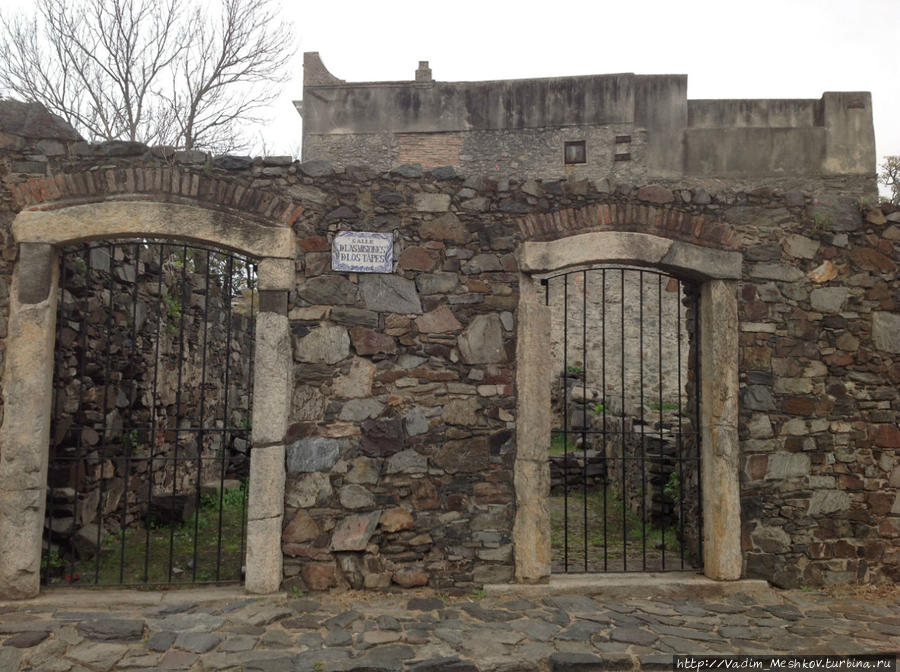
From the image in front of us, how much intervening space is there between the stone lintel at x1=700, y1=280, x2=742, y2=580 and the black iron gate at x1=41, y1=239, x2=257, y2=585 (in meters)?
3.47

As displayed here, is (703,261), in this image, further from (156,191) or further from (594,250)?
(156,191)

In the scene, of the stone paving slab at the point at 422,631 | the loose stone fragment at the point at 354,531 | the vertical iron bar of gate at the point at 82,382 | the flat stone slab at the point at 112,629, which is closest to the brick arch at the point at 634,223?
the loose stone fragment at the point at 354,531

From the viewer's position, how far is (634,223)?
15.4 feet

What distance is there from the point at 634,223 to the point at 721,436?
174 centimetres

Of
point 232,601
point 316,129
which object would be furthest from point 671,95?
point 232,601

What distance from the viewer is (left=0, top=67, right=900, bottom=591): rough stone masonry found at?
14.2 feet

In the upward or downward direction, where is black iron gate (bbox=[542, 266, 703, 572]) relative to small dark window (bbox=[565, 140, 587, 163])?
downward

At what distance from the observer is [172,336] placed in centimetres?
672

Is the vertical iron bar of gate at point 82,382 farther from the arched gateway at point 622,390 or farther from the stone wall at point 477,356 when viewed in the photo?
the arched gateway at point 622,390

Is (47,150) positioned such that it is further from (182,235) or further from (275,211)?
(275,211)

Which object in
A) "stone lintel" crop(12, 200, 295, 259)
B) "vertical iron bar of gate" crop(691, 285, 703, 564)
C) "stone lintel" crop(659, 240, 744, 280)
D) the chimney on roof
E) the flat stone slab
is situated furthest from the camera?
the chimney on roof

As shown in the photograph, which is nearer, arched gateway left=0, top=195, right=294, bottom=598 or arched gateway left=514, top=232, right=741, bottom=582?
arched gateway left=0, top=195, right=294, bottom=598

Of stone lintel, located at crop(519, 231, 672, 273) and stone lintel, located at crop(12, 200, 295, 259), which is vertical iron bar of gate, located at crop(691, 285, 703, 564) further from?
stone lintel, located at crop(12, 200, 295, 259)

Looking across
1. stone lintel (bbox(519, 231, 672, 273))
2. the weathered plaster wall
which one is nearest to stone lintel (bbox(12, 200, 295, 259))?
stone lintel (bbox(519, 231, 672, 273))
